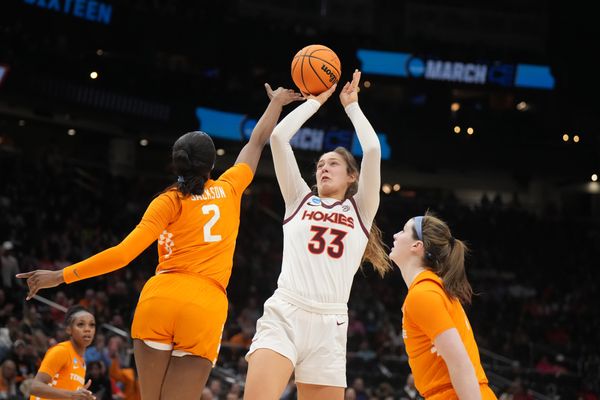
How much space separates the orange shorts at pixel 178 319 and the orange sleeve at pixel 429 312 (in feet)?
3.87

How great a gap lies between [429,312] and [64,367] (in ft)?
12.8

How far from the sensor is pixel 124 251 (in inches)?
171

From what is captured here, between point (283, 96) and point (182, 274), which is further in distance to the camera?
point (283, 96)

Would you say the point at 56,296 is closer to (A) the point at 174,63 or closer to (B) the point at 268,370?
(B) the point at 268,370

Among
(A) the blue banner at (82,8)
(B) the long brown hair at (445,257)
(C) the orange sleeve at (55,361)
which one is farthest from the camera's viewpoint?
(A) the blue banner at (82,8)

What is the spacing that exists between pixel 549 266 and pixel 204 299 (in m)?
23.6

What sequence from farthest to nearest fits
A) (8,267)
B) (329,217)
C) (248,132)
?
(248,132)
(8,267)
(329,217)

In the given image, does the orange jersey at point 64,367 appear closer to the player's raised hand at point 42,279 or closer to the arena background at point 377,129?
the player's raised hand at point 42,279

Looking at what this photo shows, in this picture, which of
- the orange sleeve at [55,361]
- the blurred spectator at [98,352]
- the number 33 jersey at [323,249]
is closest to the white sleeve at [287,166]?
the number 33 jersey at [323,249]

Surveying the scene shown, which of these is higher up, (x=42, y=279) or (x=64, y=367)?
(x=42, y=279)

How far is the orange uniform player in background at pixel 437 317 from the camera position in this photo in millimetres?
3840

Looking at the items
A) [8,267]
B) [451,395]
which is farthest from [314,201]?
[8,267]

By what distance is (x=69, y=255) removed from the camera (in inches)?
711

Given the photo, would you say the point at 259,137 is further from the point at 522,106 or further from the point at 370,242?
the point at 522,106
